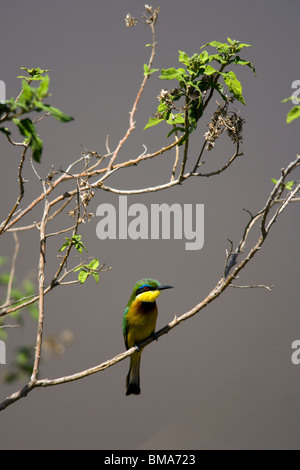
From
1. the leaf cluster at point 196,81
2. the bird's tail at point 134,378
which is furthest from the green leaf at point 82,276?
the bird's tail at point 134,378

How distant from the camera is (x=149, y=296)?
1887 millimetres

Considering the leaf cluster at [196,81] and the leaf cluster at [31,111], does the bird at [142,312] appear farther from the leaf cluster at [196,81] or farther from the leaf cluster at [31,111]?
the leaf cluster at [31,111]

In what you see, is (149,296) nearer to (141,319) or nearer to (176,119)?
(141,319)

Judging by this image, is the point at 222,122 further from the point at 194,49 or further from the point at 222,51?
the point at 194,49

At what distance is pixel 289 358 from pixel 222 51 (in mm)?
2109

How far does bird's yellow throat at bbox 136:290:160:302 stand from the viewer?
188 centimetres

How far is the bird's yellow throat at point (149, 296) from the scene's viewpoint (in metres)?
1.88

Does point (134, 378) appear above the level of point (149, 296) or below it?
below

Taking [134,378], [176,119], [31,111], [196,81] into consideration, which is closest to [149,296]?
[134,378]

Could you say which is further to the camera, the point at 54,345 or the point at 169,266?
the point at 169,266

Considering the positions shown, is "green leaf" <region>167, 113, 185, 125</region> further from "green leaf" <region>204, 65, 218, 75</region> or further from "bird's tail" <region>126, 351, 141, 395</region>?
"bird's tail" <region>126, 351, 141, 395</region>

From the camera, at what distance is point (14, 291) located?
1.54 metres

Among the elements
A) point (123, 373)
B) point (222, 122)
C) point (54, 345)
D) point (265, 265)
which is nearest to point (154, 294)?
point (54, 345)

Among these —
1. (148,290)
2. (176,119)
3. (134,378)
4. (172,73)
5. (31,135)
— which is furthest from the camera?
(134,378)
